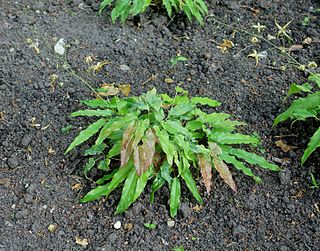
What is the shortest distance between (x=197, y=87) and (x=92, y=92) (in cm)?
75

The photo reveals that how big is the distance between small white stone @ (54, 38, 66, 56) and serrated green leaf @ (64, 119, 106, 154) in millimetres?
1013

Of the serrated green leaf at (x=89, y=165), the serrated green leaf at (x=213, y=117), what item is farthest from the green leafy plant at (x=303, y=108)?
the serrated green leaf at (x=89, y=165)

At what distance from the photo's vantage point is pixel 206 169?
337 cm

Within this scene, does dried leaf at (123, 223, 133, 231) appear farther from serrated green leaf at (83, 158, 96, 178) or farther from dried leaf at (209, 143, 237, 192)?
dried leaf at (209, 143, 237, 192)

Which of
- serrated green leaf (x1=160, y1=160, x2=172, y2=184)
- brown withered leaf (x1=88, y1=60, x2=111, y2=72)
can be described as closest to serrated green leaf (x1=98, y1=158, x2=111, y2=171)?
serrated green leaf (x1=160, y1=160, x2=172, y2=184)

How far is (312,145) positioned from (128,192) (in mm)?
1162

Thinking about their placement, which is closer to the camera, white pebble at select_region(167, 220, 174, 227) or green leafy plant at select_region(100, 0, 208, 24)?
white pebble at select_region(167, 220, 174, 227)

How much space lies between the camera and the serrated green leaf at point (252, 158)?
3.53 meters

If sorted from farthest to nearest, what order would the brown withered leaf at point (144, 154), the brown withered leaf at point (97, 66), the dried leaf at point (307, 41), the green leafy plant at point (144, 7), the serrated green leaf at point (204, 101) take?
the dried leaf at point (307, 41), the green leafy plant at point (144, 7), the brown withered leaf at point (97, 66), the serrated green leaf at point (204, 101), the brown withered leaf at point (144, 154)

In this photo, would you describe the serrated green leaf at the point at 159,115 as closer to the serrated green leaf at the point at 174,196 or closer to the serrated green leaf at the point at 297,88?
the serrated green leaf at the point at 174,196

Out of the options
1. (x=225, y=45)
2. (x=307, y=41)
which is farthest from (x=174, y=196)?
(x=307, y=41)

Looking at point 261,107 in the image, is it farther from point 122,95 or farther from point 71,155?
point 71,155

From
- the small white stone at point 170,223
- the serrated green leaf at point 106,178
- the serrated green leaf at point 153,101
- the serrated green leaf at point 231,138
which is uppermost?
the serrated green leaf at point 153,101

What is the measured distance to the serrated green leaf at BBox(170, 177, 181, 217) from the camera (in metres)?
3.38
